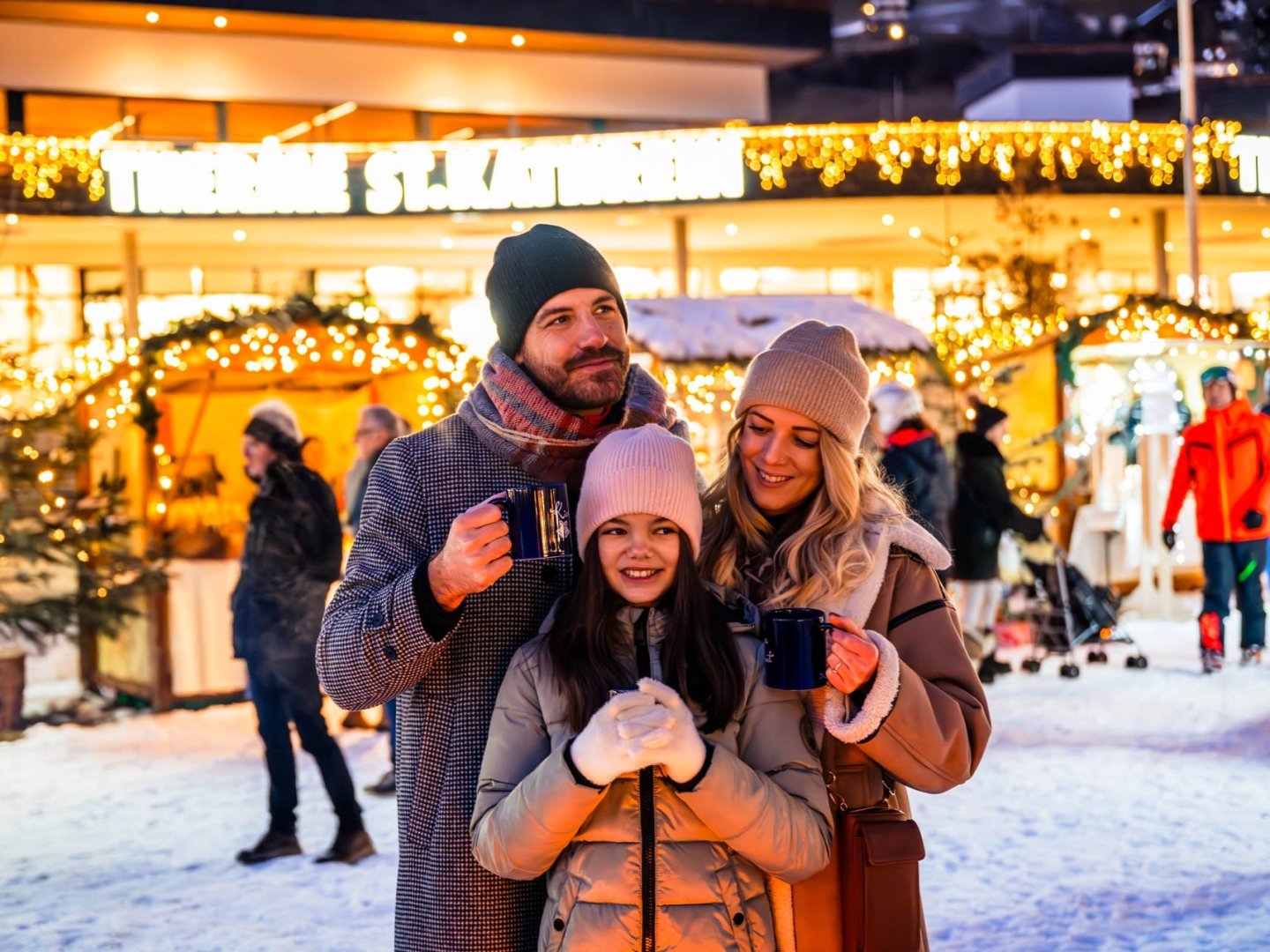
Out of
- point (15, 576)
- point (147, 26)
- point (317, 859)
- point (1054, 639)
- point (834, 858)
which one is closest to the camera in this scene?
point (834, 858)

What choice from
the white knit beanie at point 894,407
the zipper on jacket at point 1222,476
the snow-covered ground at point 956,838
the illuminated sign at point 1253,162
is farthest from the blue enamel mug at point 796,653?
the illuminated sign at point 1253,162

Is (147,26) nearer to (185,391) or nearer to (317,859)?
(185,391)

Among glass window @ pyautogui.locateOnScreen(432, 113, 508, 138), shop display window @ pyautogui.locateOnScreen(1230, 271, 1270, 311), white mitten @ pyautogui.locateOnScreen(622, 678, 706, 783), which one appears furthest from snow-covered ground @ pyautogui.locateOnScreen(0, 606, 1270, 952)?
shop display window @ pyautogui.locateOnScreen(1230, 271, 1270, 311)

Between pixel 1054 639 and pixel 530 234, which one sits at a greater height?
pixel 530 234

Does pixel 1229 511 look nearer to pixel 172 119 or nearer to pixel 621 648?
pixel 621 648

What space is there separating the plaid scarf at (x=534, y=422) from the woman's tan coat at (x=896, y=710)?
457 mm

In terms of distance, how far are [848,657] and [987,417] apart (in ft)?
26.5

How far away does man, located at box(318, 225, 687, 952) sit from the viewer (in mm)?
2471

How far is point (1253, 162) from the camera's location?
Result: 20672mm

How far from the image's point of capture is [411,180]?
19.2 metres

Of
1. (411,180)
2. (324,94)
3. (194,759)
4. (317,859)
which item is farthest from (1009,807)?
(324,94)

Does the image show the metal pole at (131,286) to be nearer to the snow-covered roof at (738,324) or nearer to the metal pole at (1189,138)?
the snow-covered roof at (738,324)

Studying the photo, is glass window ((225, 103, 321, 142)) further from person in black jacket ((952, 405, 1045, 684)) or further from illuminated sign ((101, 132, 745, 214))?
person in black jacket ((952, 405, 1045, 684))

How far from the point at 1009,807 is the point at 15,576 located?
5547 mm
